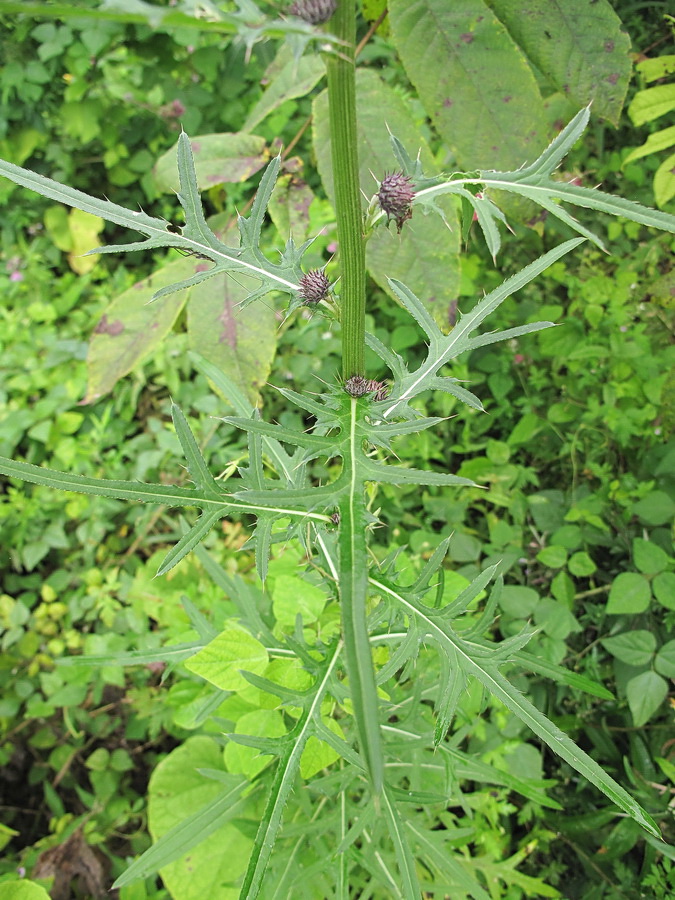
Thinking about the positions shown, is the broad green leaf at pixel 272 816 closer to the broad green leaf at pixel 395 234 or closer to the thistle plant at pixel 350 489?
the thistle plant at pixel 350 489

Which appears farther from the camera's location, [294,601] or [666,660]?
[666,660]

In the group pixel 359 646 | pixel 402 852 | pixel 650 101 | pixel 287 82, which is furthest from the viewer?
pixel 650 101

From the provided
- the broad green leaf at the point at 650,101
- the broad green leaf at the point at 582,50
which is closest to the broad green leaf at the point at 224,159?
the broad green leaf at the point at 582,50

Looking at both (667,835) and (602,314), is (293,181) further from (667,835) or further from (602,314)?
(667,835)

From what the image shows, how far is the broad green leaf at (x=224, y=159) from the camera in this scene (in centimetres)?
140

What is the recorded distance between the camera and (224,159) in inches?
56.1

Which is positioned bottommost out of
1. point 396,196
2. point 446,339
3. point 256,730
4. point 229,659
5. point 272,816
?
point 256,730

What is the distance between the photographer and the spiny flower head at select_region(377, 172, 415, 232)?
2.29 ft

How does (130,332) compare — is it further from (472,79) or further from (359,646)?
(359,646)

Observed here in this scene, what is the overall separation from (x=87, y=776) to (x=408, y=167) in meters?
2.22

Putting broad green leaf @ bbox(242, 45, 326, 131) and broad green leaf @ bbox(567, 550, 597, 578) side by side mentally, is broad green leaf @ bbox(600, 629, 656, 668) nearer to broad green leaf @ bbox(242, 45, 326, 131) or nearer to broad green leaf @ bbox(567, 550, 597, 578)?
broad green leaf @ bbox(567, 550, 597, 578)

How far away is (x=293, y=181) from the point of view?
141 cm

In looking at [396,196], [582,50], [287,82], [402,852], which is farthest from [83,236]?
[402,852]

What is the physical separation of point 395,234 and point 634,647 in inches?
46.9
